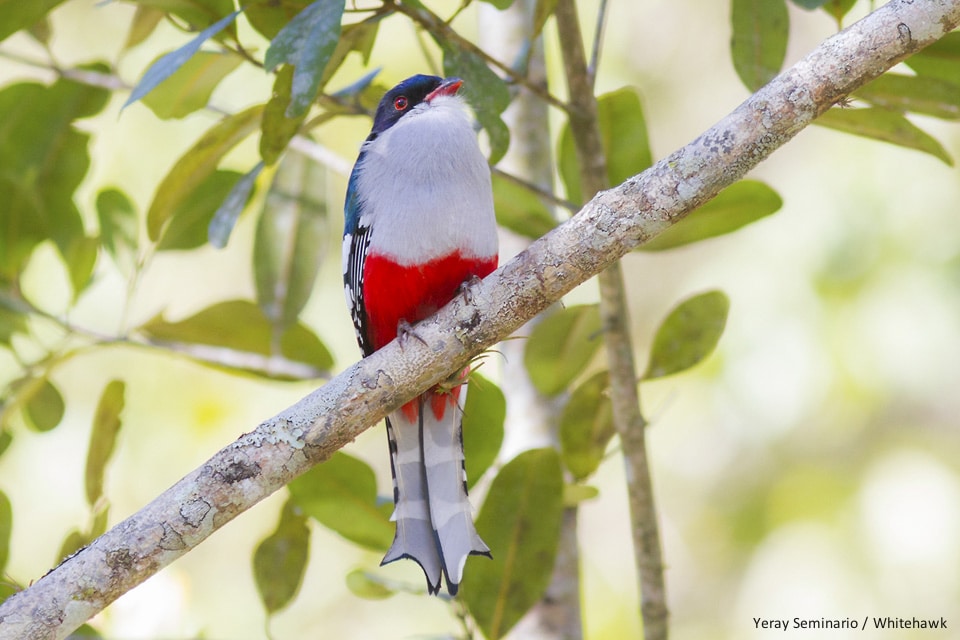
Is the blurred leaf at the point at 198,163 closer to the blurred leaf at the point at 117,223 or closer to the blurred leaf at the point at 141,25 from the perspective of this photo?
the blurred leaf at the point at 117,223

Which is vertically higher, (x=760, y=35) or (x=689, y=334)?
(x=760, y=35)

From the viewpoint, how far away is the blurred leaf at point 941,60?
2.91 m

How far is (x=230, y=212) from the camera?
2.97 m

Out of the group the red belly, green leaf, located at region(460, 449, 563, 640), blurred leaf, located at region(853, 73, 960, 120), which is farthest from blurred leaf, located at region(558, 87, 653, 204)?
green leaf, located at region(460, 449, 563, 640)

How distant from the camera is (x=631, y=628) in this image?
565cm

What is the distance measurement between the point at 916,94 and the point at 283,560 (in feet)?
7.56

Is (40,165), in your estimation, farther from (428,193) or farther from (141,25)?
(428,193)

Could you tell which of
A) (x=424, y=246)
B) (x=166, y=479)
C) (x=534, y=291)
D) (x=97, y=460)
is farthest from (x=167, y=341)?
(x=166, y=479)

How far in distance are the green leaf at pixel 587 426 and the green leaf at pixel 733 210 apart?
0.48 meters

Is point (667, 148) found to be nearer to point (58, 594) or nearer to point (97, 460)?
point (97, 460)

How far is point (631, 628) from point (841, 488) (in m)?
1.37

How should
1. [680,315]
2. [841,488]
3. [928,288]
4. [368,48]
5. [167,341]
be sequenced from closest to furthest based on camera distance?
[368,48] < [680,315] < [167,341] < [928,288] < [841,488]

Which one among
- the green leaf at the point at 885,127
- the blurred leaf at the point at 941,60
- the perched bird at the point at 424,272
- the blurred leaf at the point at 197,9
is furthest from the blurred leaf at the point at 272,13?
the blurred leaf at the point at 941,60

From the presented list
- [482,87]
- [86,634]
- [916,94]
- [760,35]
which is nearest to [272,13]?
[482,87]
